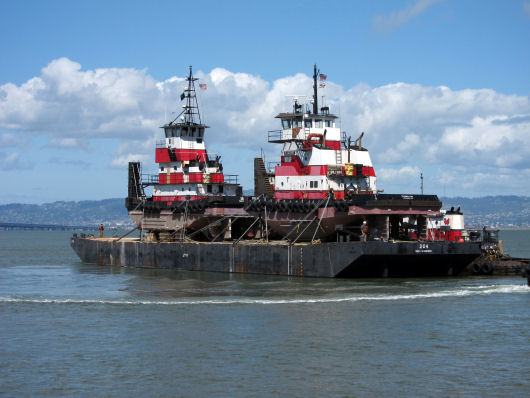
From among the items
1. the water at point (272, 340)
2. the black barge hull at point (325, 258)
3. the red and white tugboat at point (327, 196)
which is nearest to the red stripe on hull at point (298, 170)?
the red and white tugboat at point (327, 196)

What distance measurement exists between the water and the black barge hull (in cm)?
118

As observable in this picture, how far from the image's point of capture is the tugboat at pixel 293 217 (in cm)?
4416

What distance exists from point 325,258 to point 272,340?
17514mm

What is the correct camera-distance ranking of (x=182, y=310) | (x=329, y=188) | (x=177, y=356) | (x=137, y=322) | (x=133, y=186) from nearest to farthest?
(x=177, y=356) → (x=137, y=322) → (x=182, y=310) → (x=329, y=188) → (x=133, y=186)

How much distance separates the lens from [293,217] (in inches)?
1934

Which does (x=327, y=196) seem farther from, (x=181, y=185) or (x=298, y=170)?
(x=181, y=185)

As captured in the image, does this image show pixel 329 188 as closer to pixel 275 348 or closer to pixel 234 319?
pixel 234 319

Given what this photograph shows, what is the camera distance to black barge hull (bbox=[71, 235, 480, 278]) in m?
42.8

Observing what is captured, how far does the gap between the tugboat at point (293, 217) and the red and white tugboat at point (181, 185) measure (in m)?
0.08

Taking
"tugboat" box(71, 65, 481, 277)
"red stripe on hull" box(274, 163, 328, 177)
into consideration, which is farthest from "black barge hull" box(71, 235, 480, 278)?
"red stripe on hull" box(274, 163, 328, 177)

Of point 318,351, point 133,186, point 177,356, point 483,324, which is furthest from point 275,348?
point 133,186

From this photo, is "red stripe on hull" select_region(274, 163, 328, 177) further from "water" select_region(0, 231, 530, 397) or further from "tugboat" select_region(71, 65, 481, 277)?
"water" select_region(0, 231, 530, 397)

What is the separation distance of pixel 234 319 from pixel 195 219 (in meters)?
26.2

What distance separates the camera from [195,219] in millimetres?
57281
